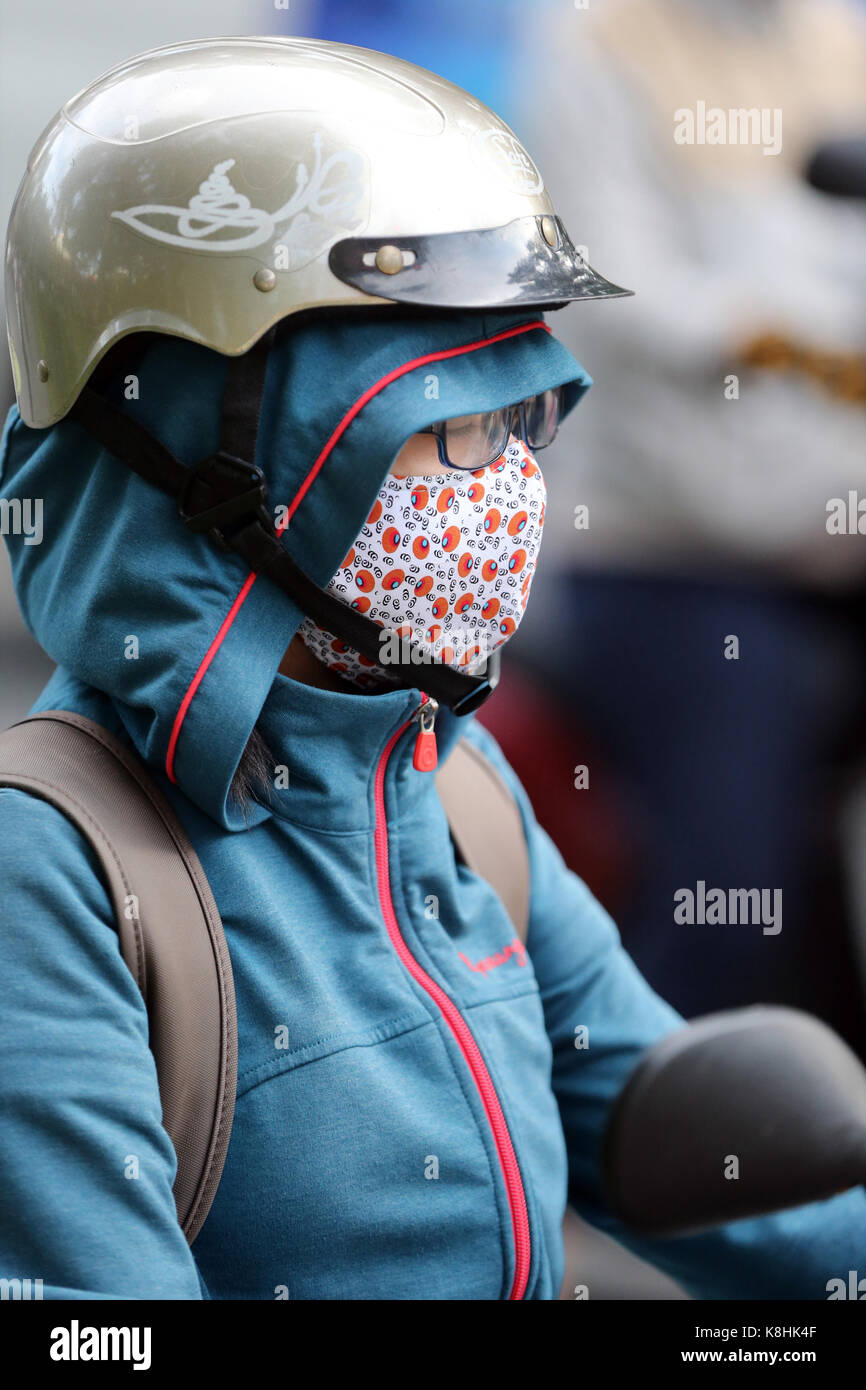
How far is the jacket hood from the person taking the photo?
1112 mm

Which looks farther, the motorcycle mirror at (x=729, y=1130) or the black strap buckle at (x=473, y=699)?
the motorcycle mirror at (x=729, y=1130)

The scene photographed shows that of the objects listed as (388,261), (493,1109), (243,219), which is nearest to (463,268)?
(388,261)


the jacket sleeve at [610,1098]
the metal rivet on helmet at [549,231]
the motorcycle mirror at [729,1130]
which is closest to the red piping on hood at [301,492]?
the metal rivet on helmet at [549,231]

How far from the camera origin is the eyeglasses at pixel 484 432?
1191 millimetres

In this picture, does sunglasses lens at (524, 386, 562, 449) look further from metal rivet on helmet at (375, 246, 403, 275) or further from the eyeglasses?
metal rivet on helmet at (375, 246, 403, 275)

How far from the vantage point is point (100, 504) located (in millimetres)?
1168

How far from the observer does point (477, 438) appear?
3.99 ft

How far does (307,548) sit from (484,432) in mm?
195

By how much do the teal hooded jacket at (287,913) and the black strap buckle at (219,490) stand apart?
0.08ft

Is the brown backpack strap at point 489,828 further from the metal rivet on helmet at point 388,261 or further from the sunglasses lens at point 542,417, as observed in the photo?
the metal rivet on helmet at point 388,261

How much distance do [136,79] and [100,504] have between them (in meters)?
0.37

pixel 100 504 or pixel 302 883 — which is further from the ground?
pixel 100 504
